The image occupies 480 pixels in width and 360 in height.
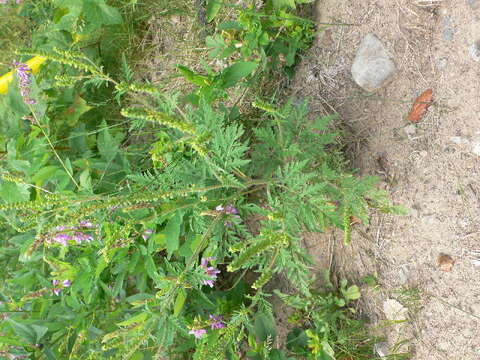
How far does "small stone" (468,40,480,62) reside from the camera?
267cm

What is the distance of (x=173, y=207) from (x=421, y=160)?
5.32ft

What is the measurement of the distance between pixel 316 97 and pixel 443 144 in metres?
0.97

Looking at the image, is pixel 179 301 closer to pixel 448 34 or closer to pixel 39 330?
pixel 39 330

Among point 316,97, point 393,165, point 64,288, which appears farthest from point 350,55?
point 64,288

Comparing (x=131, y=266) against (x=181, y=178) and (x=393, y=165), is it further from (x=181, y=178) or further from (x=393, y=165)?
(x=393, y=165)

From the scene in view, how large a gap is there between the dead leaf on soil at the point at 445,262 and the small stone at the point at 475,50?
123 centimetres

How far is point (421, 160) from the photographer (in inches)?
113

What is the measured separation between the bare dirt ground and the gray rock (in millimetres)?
46

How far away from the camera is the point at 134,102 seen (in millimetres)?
4051

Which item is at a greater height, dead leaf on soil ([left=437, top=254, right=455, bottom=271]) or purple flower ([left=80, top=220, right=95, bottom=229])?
purple flower ([left=80, top=220, right=95, bottom=229])

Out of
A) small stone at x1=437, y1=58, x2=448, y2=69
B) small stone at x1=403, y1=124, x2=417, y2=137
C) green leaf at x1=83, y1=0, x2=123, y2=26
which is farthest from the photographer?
green leaf at x1=83, y1=0, x2=123, y2=26

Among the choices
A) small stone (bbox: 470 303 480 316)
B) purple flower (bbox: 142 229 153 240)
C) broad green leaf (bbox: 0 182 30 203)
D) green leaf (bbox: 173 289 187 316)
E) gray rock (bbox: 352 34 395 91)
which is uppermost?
gray rock (bbox: 352 34 395 91)

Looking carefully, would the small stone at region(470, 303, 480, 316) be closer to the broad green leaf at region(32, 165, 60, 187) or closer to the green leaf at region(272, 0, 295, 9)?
the green leaf at region(272, 0, 295, 9)

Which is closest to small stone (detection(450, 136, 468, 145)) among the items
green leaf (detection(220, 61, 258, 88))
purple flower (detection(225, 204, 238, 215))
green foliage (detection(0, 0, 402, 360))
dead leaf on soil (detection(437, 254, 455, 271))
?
green foliage (detection(0, 0, 402, 360))
